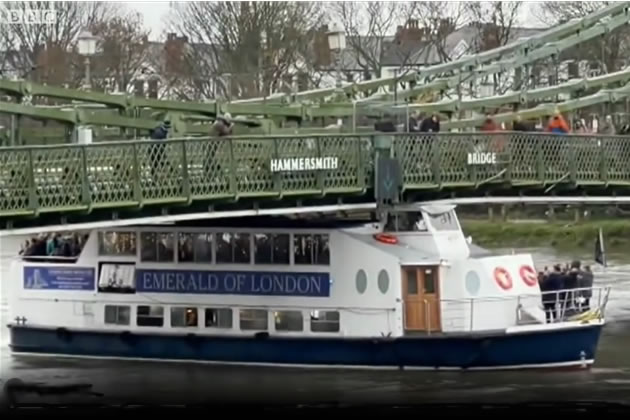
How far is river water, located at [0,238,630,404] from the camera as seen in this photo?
35.9 metres

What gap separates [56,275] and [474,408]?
15058 mm

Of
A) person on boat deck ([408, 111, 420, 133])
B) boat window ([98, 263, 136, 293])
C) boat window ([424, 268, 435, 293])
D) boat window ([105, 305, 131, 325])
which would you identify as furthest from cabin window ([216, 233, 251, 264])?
person on boat deck ([408, 111, 420, 133])

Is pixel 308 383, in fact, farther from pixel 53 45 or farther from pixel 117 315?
pixel 53 45

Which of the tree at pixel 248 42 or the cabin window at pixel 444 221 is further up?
the tree at pixel 248 42

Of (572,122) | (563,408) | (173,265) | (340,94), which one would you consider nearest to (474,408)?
(563,408)

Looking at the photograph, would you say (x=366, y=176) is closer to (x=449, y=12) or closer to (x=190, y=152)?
(x=190, y=152)

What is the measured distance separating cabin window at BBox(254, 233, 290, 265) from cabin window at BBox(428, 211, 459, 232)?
10.2 feet

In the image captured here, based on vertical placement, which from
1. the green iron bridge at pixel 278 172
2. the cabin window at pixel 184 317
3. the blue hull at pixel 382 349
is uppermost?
the green iron bridge at pixel 278 172

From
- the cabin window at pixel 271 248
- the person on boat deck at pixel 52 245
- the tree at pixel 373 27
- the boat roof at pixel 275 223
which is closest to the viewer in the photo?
the cabin window at pixel 271 248

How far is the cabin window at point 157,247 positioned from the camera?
41.2m

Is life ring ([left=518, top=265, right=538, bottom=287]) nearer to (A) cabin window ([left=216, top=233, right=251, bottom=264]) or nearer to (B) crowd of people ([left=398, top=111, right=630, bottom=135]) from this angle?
(B) crowd of people ([left=398, top=111, right=630, bottom=135])

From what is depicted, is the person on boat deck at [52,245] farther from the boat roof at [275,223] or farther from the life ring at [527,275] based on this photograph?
the life ring at [527,275]

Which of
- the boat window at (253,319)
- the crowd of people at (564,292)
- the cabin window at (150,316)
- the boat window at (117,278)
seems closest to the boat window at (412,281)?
the crowd of people at (564,292)

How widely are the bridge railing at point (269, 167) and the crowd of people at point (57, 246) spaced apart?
7.24 metres
